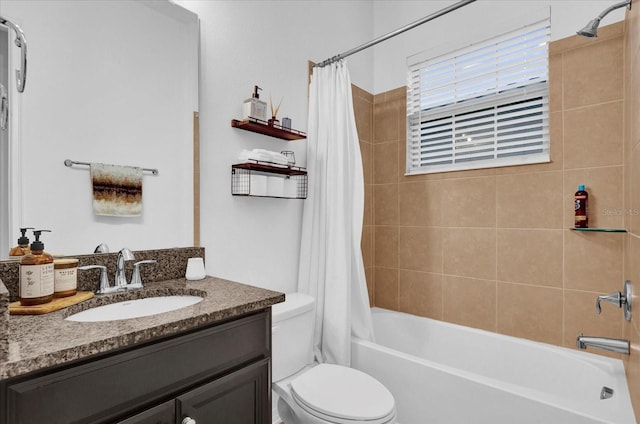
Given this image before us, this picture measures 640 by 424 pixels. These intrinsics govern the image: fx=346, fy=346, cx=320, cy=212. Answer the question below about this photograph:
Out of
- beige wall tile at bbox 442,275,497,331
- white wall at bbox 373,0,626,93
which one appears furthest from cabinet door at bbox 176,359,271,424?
white wall at bbox 373,0,626,93

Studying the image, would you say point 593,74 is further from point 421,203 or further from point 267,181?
point 267,181

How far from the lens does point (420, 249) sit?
2492 millimetres

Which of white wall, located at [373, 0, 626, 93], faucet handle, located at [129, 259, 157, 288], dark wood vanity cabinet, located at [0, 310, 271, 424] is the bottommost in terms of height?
dark wood vanity cabinet, located at [0, 310, 271, 424]

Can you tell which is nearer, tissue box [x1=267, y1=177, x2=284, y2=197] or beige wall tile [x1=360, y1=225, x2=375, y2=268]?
tissue box [x1=267, y1=177, x2=284, y2=197]

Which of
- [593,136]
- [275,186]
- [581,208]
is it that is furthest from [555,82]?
[275,186]

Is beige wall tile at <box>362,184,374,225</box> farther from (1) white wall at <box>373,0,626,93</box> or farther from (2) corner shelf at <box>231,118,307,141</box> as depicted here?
(2) corner shelf at <box>231,118,307,141</box>

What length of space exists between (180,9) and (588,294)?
2.47m

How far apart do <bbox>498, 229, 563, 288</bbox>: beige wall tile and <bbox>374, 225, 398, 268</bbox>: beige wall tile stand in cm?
74

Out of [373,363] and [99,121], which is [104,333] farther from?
[373,363]

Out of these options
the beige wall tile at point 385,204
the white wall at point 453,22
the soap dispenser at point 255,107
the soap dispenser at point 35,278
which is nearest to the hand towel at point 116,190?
the soap dispenser at point 35,278

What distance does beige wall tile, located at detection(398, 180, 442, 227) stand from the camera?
2408 millimetres

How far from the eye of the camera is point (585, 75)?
1.85 m

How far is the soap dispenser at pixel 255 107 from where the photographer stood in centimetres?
177

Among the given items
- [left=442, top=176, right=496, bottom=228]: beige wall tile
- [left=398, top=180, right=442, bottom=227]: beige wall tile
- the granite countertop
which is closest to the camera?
the granite countertop
